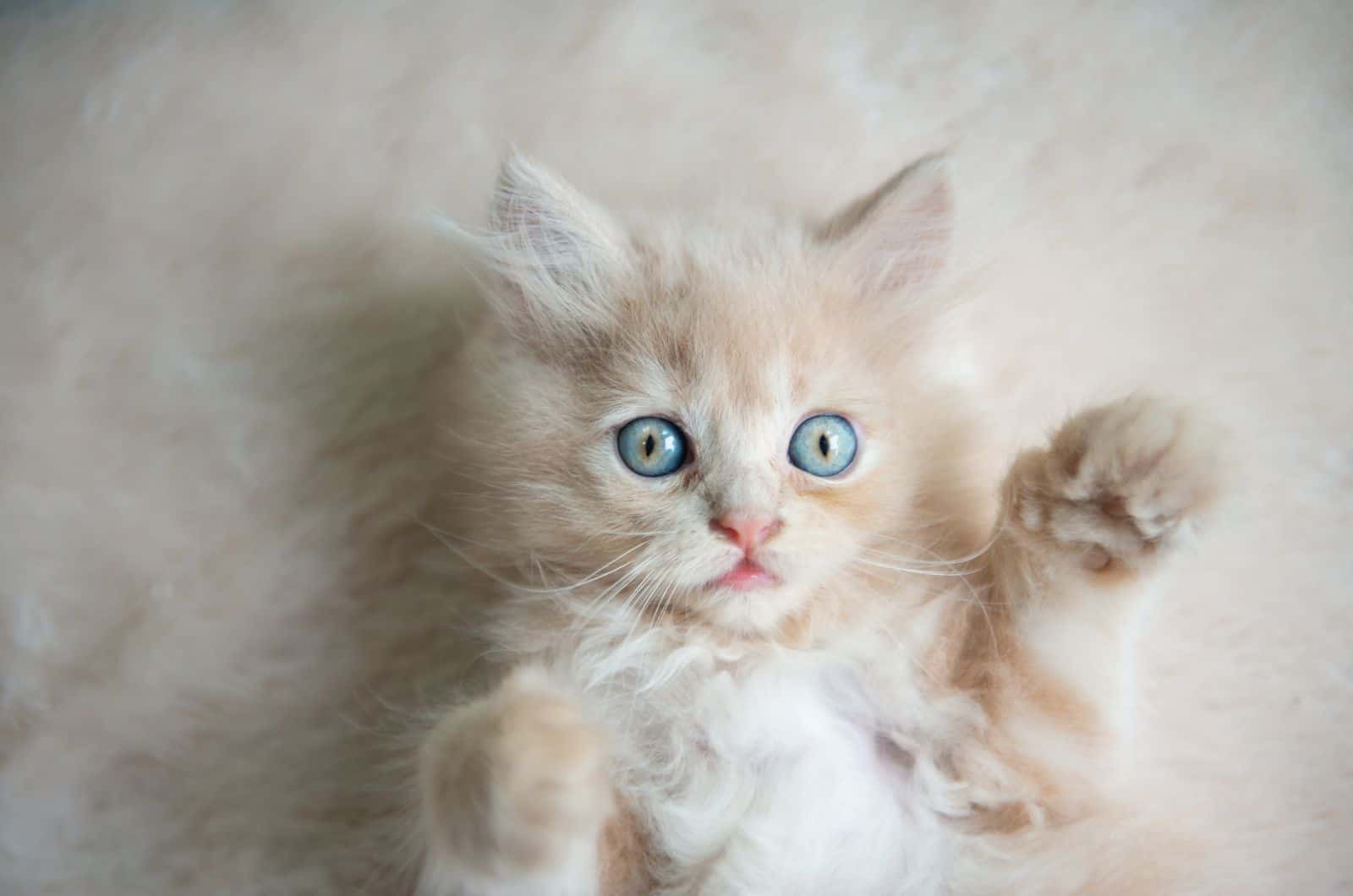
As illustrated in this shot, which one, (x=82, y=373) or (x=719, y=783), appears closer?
(x=719, y=783)

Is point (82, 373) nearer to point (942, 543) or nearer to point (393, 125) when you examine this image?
point (393, 125)

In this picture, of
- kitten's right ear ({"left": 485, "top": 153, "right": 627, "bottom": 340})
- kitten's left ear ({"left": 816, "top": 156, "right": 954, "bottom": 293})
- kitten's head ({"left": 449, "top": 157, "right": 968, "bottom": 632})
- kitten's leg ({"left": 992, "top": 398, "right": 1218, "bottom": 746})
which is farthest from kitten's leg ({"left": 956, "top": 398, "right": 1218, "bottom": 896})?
kitten's right ear ({"left": 485, "top": 153, "right": 627, "bottom": 340})

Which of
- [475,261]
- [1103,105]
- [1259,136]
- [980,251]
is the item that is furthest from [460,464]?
[1259,136]

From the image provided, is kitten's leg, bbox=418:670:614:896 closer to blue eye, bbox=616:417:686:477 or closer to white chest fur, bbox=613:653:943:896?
white chest fur, bbox=613:653:943:896

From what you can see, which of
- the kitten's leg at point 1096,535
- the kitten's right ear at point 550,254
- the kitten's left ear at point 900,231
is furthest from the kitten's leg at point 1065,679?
the kitten's right ear at point 550,254

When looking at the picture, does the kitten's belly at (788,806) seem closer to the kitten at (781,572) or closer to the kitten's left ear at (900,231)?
the kitten at (781,572)

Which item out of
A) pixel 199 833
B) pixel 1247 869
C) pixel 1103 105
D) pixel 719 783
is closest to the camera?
pixel 719 783
